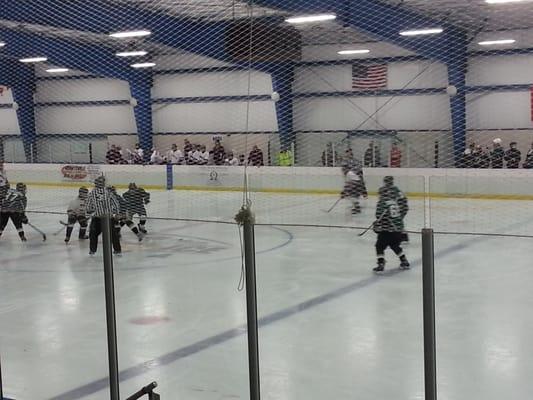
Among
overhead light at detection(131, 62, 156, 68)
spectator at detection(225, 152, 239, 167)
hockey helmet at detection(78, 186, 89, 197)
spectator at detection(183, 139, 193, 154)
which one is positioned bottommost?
hockey helmet at detection(78, 186, 89, 197)

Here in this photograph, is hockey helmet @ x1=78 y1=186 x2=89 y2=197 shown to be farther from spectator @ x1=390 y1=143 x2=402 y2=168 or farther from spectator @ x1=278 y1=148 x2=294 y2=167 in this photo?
spectator @ x1=390 y1=143 x2=402 y2=168

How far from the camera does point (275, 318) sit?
539 cm

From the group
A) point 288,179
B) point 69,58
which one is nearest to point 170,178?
Result: point 288,179

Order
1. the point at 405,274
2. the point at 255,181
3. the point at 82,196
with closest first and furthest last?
the point at 405,274, the point at 82,196, the point at 255,181

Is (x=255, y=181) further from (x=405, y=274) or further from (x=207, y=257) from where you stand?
(x=405, y=274)

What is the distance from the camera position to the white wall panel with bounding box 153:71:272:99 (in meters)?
16.1

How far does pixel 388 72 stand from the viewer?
12.4 metres

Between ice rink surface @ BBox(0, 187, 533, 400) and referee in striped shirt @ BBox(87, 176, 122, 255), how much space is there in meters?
0.25

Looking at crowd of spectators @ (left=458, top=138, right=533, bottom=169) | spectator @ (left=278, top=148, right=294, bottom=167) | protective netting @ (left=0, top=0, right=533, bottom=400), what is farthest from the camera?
spectator @ (left=278, top=148, right=294, bottom=167)

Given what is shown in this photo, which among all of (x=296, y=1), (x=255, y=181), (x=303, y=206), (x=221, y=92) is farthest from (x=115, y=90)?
(x=296, y=1)

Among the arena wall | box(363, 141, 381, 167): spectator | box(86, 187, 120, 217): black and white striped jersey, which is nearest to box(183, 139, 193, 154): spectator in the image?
the arena wall

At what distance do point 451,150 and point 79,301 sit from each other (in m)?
8.69

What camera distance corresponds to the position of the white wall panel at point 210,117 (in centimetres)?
1691

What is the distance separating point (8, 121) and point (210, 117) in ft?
22.1
